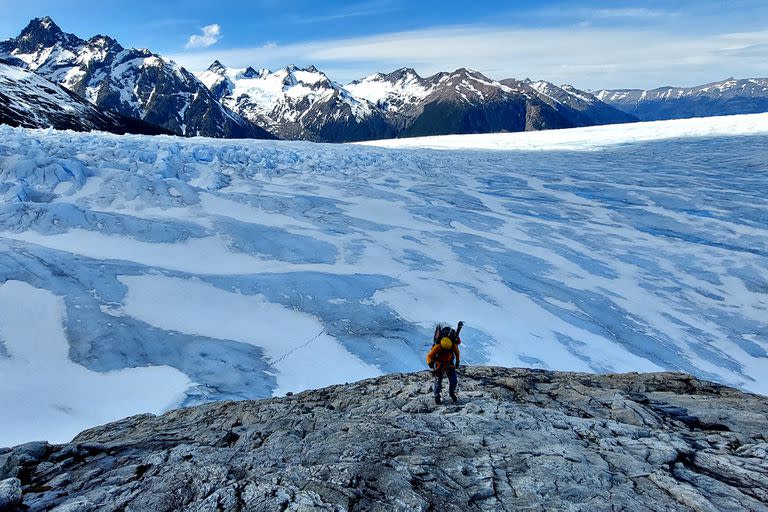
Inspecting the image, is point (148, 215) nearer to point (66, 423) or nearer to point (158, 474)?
point (66, 423)

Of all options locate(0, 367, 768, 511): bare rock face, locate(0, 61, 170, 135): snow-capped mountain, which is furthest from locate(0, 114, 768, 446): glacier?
locate(0, 61, 170, 135): snow-capped mountain

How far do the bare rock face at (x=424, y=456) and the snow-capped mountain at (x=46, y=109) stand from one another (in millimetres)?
80924

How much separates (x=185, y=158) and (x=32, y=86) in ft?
298

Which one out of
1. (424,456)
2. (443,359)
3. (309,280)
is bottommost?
(309,280)

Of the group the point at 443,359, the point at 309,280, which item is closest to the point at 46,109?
the point at 309,280

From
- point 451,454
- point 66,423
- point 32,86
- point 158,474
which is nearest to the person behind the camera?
point 158,474

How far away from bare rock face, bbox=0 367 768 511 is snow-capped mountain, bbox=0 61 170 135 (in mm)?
80924

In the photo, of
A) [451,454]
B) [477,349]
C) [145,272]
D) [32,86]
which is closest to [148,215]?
[145,272]

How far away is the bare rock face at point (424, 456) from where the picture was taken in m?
4.26

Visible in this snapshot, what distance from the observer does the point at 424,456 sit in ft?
16.3

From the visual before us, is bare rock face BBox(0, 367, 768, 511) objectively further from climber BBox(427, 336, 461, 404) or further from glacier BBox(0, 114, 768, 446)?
glacier BBox(0, 114, 768, 446)

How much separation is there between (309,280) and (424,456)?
9.47m

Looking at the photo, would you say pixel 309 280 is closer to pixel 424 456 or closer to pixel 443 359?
pixel 443 359

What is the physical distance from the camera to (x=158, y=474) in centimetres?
473
